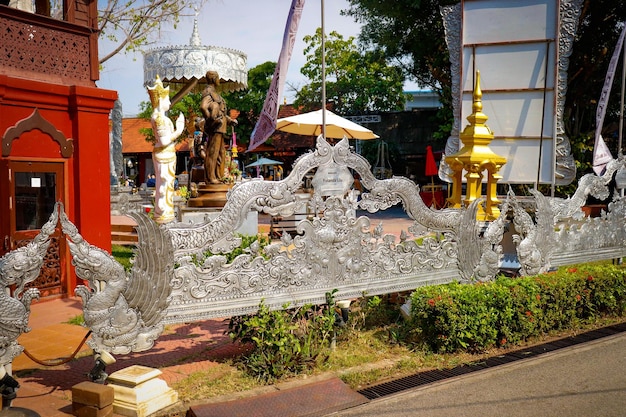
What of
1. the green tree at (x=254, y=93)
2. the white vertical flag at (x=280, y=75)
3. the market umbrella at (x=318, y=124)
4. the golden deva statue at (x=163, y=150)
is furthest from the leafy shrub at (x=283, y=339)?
the green tree at (x=254, y=93)

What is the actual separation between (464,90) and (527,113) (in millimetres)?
1122

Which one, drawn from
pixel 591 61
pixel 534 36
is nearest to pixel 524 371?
pixel 534 36

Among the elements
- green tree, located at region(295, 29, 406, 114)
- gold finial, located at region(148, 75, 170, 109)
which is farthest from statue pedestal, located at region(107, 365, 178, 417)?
green tree, located at region(295, 29, 406, 114)

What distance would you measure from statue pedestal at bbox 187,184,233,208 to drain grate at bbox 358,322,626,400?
22.3ft

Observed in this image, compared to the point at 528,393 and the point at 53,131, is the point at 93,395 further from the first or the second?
the point at 53,131

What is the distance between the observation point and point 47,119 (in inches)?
316

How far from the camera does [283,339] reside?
4.79m

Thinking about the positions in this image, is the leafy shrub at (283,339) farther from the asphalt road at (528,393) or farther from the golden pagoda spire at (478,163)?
the golden pagoda spire at (478,163)

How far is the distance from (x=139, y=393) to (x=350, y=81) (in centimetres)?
2479

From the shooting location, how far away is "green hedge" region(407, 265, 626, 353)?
534 cm

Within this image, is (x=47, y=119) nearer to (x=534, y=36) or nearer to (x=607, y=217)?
(x=534, y=36)

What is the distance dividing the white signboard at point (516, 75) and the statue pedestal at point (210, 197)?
5.12 meters

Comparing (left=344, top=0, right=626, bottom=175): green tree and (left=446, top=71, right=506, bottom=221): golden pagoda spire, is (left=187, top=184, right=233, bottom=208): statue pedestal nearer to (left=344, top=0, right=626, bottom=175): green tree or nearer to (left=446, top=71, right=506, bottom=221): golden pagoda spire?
(left=446, top=71, right=506, bottom=221): golden pagoda spire

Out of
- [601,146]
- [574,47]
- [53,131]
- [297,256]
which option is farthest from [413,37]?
[297,256]
